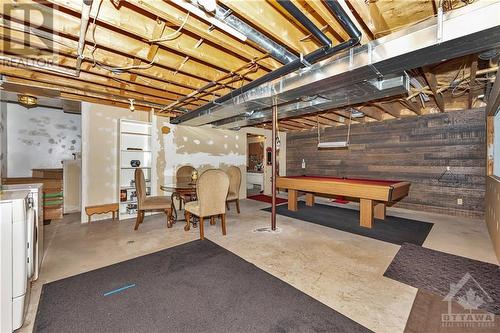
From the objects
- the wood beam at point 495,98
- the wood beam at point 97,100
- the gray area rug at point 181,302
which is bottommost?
the gray area rug at point 181,302

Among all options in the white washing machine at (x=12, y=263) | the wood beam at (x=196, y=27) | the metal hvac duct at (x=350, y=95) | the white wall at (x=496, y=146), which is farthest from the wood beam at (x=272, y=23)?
the white wall at (x=496, y=146)

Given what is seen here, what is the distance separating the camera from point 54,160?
5883 mm

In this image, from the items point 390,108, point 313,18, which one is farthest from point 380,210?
point 313,18

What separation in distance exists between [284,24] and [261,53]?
470 mm

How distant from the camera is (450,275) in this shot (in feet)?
7.64

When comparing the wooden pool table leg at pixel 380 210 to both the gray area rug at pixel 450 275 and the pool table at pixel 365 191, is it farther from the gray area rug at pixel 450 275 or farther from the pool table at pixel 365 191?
the gray area rug at pixel 450 275

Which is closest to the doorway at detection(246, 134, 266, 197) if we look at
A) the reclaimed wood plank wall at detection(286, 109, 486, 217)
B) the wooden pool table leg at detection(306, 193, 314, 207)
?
the wooden pool table leg at detection(306, 193, 314, 207)

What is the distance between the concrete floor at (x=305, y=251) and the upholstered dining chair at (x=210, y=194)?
0.44m

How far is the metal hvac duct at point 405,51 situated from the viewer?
1.53 metres

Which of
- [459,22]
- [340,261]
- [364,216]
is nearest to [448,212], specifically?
[364,216]

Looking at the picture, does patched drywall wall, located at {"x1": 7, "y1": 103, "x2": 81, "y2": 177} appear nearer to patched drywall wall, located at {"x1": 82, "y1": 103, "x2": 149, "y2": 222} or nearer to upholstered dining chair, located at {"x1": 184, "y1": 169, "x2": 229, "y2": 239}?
patched drywall wall, located at {"x1": 82, "y1": 103, "x2": 149, "y2": 222}

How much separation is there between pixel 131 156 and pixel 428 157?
289 inches

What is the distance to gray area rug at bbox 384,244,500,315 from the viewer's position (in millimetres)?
1986

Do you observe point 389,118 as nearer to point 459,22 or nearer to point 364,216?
point 364,216
